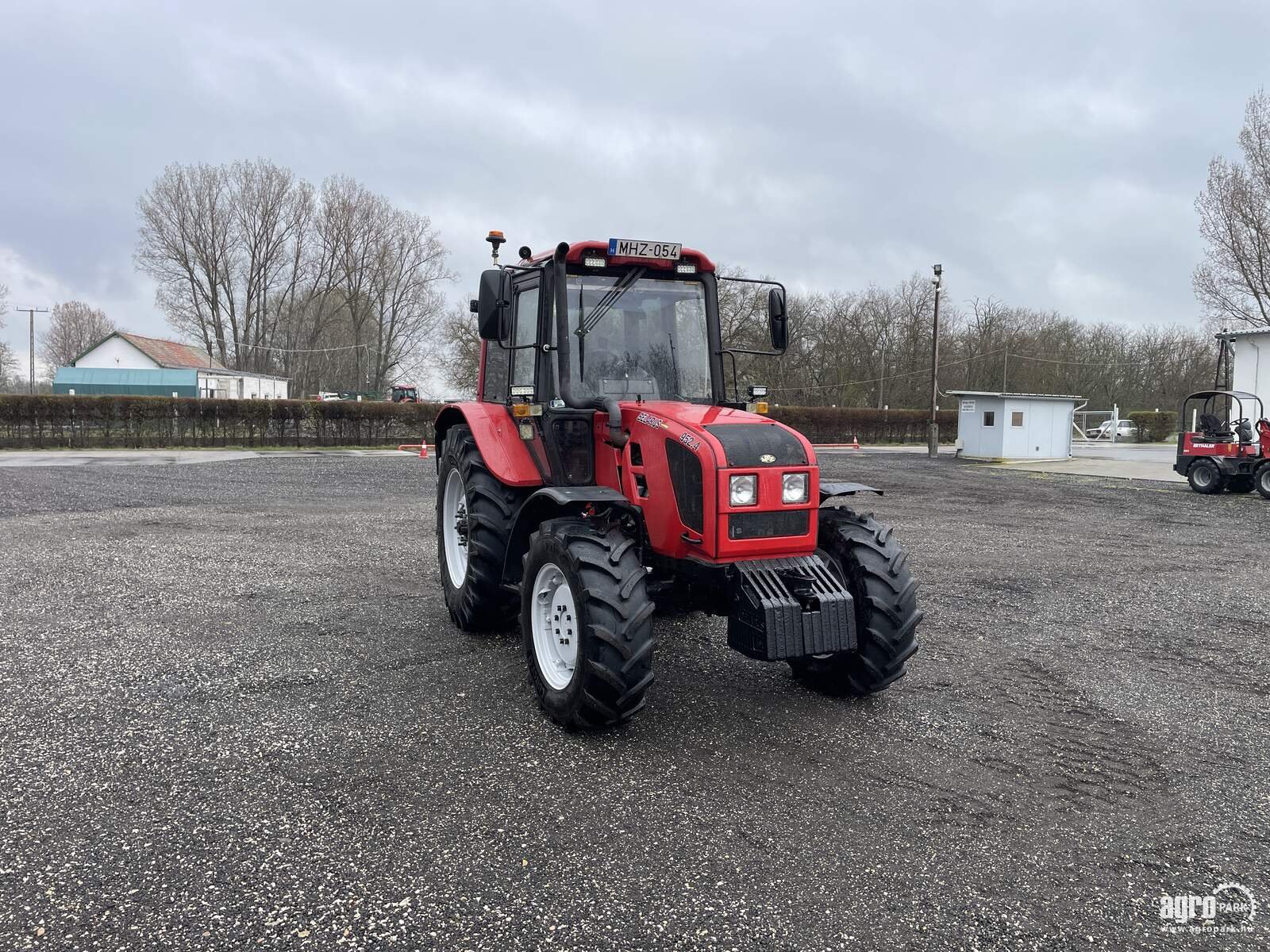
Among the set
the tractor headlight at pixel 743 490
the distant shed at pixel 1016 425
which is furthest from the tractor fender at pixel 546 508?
the distant shed at pixel 1016 425

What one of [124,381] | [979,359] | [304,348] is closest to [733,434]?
[979,359]

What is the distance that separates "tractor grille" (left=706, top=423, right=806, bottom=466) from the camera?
4320mm

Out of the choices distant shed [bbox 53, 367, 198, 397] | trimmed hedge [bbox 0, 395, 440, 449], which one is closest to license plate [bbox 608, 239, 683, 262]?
trimmed hedge [bbox 0, 395, 440, 449]

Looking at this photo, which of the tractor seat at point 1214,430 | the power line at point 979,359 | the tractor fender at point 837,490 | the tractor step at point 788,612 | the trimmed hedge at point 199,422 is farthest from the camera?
the power line at point 979,359

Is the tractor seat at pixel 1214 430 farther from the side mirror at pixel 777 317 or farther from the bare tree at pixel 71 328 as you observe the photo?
the bare tree at pixel 71 328

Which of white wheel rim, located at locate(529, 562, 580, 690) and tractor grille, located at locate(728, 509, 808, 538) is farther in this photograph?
white wheel rim, located at locate(529, 562, 580, 690)

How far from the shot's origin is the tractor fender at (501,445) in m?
5.49

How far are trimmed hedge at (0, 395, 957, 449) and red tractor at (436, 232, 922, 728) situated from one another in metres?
24.7

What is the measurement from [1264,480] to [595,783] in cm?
1832

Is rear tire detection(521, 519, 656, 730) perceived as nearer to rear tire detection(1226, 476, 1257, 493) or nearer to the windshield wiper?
the windshield wiper

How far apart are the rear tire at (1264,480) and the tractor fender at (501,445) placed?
17.0 m

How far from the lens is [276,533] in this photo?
1048 cm

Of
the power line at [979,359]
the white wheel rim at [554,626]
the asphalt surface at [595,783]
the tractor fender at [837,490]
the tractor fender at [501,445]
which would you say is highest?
the power line at [979,359]

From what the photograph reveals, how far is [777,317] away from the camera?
5.41 m
